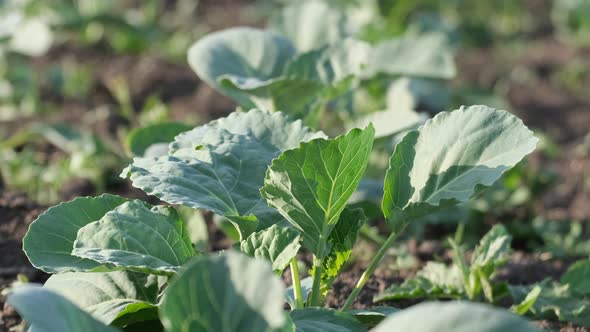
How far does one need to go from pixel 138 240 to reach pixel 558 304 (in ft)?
3.49

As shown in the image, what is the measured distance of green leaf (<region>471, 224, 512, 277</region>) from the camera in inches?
87.4

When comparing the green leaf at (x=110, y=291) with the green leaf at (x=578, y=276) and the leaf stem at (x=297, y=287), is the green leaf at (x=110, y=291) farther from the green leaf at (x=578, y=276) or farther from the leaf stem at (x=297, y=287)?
the green leaf at (x=578, y=276)

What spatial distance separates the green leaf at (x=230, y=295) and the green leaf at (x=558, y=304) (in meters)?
1.05

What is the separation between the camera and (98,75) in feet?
15.2

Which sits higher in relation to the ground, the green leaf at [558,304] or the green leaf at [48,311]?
the green leaf at [48,311]

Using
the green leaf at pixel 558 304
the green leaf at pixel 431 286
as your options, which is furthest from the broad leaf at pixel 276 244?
the green leaf at pixel 558 304

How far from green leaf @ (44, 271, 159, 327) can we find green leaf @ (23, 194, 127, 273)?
0.13ft

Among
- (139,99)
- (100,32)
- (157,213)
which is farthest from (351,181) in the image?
(100,32)

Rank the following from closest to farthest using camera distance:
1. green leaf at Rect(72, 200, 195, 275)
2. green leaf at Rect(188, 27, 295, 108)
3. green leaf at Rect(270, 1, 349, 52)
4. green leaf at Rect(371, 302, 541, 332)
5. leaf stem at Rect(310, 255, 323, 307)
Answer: green leaf at Rect(371, 302, 541, 332) → green leaf at Rect(72, 200, 195, 275) → leaf stem at Rect(310, 255, 323, 307) → green leaf at Rect(188, 27, 295, 108) → green leaf at Rect(270, 1, 349, 52)

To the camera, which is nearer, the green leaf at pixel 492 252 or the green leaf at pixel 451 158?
the green leaf at pixel 451 158

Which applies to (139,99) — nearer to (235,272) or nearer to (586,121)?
(586,121)

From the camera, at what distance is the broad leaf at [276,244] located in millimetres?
1789

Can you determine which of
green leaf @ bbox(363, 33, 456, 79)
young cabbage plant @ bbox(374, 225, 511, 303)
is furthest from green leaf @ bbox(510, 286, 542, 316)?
green leaf @ bbox(363, 33, 456, 79)

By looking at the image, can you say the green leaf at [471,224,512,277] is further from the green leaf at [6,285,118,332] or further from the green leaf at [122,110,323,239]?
the green leaf at [6,285,118,332]
